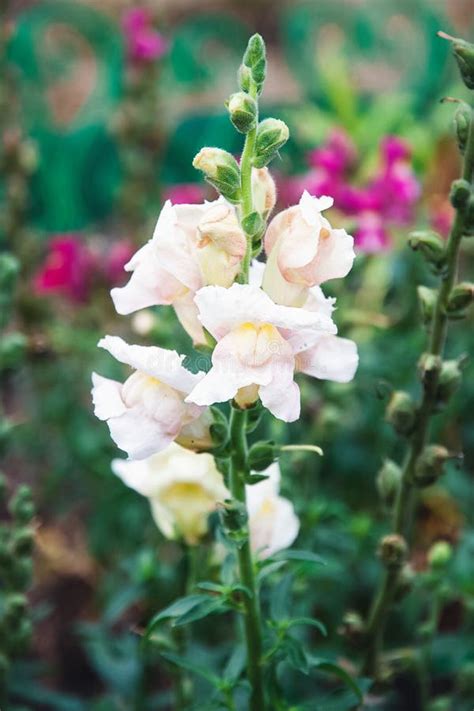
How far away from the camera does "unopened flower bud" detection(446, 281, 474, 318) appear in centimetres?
90

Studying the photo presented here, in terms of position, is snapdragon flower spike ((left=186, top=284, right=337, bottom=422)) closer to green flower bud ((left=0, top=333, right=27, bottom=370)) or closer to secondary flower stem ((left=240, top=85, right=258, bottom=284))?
secondary flower stem ((left=240, top=85, right=258, bottom=284))

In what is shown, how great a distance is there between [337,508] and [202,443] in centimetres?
58

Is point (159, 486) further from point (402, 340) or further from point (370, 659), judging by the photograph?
point (402, 340)

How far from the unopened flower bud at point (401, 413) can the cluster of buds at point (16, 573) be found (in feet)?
1.28

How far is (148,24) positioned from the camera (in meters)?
2.26

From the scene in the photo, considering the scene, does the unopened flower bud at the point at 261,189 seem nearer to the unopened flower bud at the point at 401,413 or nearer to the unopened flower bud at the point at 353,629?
the unopened flower bud at the point at 401,413

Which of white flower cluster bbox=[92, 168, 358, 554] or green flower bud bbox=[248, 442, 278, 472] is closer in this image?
white flower cluster bbox=[92, 168, 358, 554]

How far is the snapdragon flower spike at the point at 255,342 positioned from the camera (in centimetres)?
74

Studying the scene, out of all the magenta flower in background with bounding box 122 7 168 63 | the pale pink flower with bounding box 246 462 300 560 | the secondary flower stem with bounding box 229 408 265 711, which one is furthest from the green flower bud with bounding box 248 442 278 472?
the magenta flower in background with bounding box 122 7 168 63

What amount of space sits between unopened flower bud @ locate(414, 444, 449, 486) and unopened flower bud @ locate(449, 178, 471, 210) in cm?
24

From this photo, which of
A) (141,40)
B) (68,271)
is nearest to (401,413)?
(68,271)

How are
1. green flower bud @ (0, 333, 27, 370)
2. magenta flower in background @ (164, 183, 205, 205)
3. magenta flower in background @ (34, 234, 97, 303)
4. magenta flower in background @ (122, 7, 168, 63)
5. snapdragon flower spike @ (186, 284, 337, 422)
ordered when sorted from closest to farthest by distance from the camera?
snapdragon flower spike @ (186, 284, 337, 422)
green flower bud @ (0, 333, 27, 370)
magenta flower in background @ (164, 183, 205, 205)
magenta flower in background @ (34, 234, 97, 303)
magenta flower in background @ (122, 7, 168, 63)

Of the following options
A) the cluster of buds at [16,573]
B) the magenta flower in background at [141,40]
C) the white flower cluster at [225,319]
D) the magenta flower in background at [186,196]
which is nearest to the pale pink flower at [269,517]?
the white flower cluster at [225,319]

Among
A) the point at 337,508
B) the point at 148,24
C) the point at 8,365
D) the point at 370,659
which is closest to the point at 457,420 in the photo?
the point at 337,508
